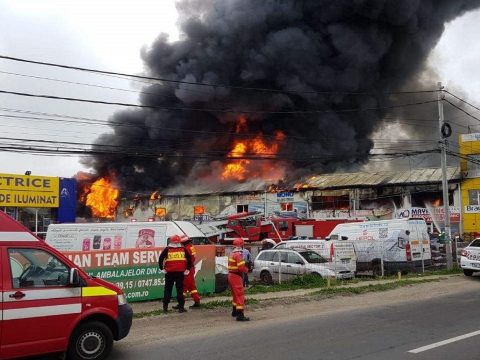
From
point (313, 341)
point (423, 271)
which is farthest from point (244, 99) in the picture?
point (313, 341)

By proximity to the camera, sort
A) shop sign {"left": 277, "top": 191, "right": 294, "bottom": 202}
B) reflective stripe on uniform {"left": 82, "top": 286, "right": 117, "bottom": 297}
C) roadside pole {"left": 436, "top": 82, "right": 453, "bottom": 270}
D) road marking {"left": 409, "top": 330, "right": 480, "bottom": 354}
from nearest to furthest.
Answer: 1. reflective stripe on uniform {"left": 82, "top": 286, "right": 117, "bottom": 297}
2. road marking {"left": 409, "top": 330, "right": 480, "bottom": 354}
3. roadside pole {"left": 436, "top": 82, "right": 453, "bottom": 270}
4. shop sign {"left": 277, "top": 191, "right": 294, "bottom": 202}

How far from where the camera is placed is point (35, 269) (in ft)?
17.7

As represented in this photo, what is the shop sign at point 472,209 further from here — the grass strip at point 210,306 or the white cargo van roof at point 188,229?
the grass strip at point 210,306

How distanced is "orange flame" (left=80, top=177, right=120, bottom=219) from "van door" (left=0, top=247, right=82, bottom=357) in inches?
1305

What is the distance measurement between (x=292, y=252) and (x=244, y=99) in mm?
27683

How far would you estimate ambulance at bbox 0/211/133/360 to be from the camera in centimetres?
507

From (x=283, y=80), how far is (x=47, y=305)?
115ft

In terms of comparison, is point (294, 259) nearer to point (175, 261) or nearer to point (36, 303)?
point (175, 261)

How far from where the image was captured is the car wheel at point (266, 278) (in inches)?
593

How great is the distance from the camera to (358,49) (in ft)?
125

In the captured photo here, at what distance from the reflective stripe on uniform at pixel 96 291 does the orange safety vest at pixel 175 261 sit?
3.09m

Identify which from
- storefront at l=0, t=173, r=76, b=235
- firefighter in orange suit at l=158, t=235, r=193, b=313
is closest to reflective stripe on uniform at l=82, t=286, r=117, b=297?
firefighter in orange suit at l=158, t=235, r=193, b=313

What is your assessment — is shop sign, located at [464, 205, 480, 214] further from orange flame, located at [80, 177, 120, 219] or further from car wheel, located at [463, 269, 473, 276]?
orange flame, located at [80, 177, 120, 219]

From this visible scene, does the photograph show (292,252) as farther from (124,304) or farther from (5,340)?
(5,340)
